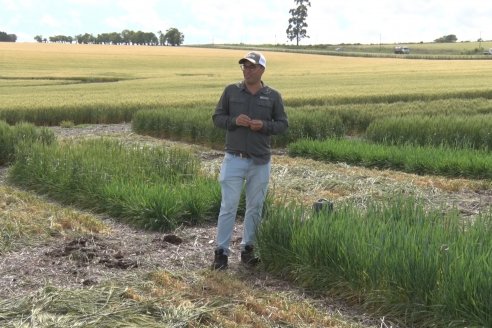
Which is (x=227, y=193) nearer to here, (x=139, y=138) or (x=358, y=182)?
(x=358, y=182)

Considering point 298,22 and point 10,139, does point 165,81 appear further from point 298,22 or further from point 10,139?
point 298,22

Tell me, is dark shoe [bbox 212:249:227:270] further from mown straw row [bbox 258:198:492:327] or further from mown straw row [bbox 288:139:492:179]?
mown straw row [bbox 288:139:492:179]

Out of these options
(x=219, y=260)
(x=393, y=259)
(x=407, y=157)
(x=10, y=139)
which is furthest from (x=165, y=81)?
(x=393, y=259)

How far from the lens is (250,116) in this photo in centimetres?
612

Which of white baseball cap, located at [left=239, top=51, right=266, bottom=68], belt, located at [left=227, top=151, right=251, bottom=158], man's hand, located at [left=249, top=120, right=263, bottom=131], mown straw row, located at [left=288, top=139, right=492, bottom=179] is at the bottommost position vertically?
mown straw row, located at [left=288, top=139, right=492, bottom=179]

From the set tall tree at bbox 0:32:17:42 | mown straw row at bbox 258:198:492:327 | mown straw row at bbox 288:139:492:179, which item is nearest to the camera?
mown straw row at bbox 258:198:492:327

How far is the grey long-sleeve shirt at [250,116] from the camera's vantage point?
611cm

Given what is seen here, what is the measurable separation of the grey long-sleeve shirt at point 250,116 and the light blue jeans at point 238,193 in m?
0.11

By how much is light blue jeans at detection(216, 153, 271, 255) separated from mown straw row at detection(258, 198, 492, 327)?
186 millimetres

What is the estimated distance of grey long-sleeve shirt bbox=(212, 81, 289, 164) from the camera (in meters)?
6.11

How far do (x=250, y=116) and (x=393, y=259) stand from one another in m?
1.97

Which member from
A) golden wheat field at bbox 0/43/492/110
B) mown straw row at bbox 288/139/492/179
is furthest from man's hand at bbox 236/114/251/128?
golden wheat field at bbox 0/43/492/110

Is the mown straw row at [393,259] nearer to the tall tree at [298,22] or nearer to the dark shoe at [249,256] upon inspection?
the dark shoe at [249,256]

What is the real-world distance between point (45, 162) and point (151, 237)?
405cm
